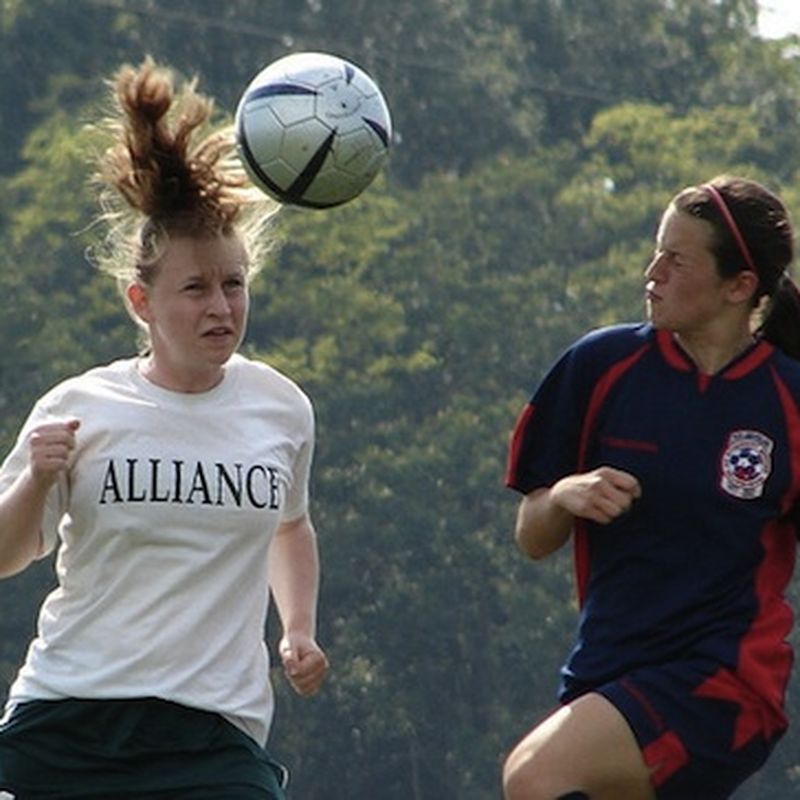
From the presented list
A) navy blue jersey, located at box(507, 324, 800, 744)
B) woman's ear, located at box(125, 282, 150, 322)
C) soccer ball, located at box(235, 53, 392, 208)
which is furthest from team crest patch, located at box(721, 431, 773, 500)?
soccer ball, located at box(235, 53, 392, 208)

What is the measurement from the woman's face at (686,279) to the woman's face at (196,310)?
83 centimetres

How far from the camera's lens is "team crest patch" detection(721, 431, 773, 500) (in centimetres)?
634

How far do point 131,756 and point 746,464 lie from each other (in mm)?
1338

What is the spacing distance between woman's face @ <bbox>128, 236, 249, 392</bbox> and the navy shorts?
986mm

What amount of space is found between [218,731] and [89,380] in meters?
0.73

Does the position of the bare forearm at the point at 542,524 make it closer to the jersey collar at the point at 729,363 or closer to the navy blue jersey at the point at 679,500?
the navy blue jersey at the point at 679,500

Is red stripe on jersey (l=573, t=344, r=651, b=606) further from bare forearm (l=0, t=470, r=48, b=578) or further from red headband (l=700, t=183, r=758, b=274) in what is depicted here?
bare forearm (l=0, t=470, r=48, b=578)

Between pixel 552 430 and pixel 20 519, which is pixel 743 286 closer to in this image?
pixel 552 430

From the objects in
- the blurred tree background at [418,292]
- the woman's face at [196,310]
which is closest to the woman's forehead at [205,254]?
the woman's face at [196,310]

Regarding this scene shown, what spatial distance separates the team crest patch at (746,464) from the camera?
634 centimetres

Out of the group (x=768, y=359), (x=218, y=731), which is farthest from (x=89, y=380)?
(x=768, y=359)

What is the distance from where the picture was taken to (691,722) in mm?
6281

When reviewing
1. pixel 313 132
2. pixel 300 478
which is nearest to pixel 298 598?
pixel 300 478

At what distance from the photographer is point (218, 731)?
603cm
